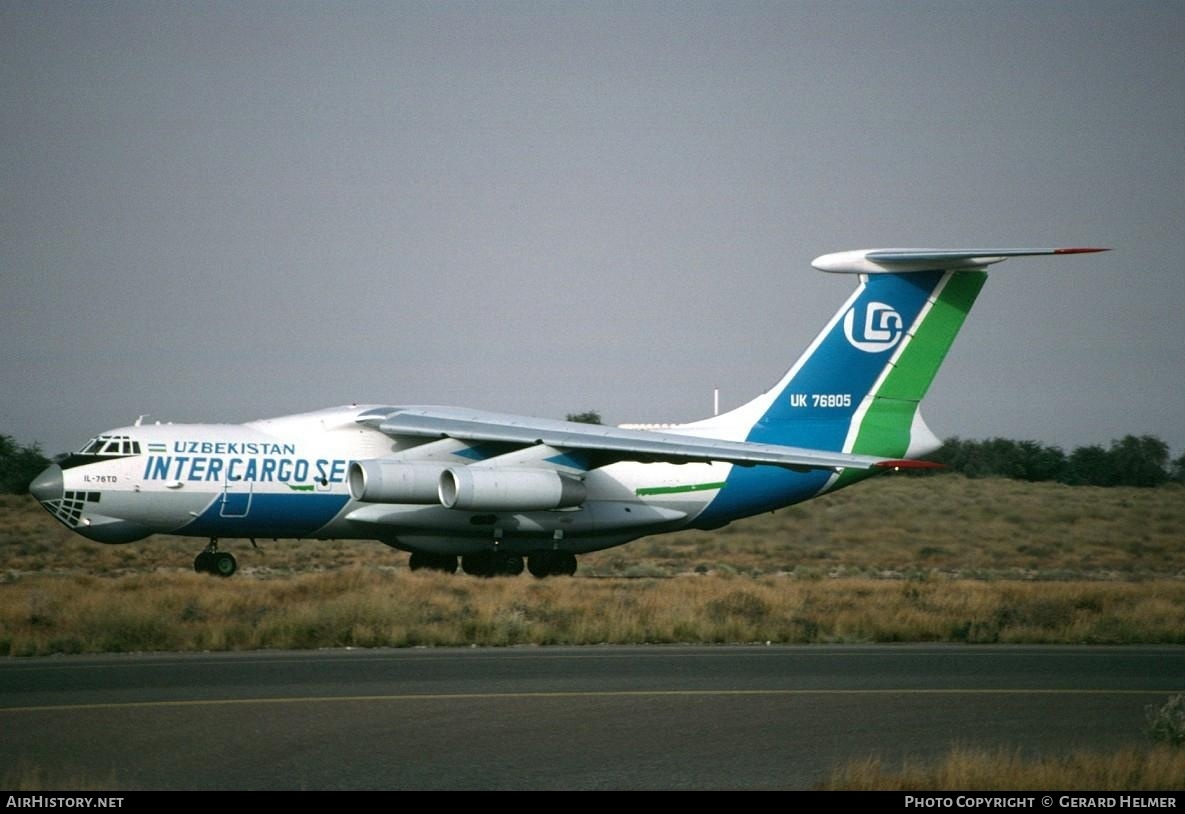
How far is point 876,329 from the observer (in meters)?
25.6

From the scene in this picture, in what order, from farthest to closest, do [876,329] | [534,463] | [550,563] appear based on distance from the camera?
[876,329]
[550,563]
[534,463]

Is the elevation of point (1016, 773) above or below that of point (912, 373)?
below

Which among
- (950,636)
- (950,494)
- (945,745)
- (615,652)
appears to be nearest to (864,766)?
(945,745)

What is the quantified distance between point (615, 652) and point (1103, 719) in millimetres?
5332

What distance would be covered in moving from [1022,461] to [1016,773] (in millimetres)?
41263

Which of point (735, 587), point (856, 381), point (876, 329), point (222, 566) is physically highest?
point (876, 329)

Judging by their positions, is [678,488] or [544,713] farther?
[678,488]

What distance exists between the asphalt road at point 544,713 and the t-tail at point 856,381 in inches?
394

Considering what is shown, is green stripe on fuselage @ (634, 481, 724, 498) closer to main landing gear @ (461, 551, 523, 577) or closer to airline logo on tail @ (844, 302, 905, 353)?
main landing gear @ (461, 551, 523, 577)

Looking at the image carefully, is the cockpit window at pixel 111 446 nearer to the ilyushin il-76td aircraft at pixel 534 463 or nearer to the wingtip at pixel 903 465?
the ilyushin il-76td aircraft at pixel 534 463

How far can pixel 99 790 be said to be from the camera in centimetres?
805

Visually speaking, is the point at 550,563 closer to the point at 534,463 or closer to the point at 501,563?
the point at 501,563

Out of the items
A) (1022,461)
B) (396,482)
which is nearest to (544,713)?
(396,482)
